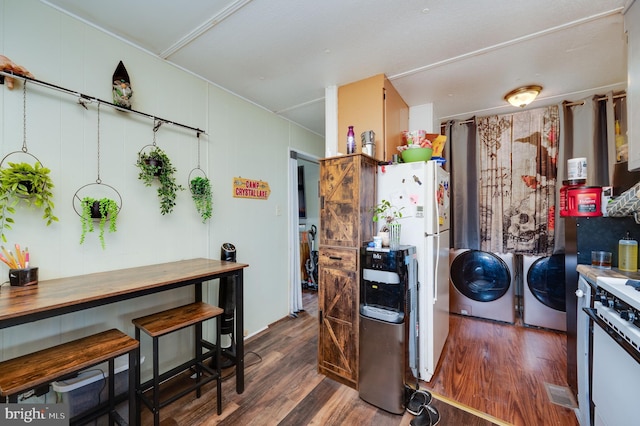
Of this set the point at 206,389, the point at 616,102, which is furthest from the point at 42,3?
the point at 616,102

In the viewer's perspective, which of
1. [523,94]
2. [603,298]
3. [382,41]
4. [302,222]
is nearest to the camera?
[603,298]

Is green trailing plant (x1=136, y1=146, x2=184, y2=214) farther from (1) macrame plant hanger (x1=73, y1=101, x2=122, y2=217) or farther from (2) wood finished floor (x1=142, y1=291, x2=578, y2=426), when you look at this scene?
(2) wood finished floor (x1=142, y1=291, x2=578, y2=426)

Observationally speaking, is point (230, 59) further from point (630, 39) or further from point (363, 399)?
point (363, 399)

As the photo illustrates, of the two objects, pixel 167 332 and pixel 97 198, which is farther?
pixel 97 198

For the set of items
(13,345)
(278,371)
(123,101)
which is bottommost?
(278,371)

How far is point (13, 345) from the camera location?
56.1 inches

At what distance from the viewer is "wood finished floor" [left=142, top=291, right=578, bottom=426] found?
171 centimetres

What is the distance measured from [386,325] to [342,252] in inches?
24.1

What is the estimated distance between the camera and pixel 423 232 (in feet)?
6.68

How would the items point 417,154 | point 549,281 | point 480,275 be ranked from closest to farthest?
point 417,154 → point 549,281 → point 480,275

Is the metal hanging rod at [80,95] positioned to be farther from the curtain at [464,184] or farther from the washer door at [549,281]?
the washer door at [549,281]

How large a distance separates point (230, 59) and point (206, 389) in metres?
2.64

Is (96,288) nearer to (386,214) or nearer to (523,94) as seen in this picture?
(386,214)

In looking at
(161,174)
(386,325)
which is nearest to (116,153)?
(161,174)
